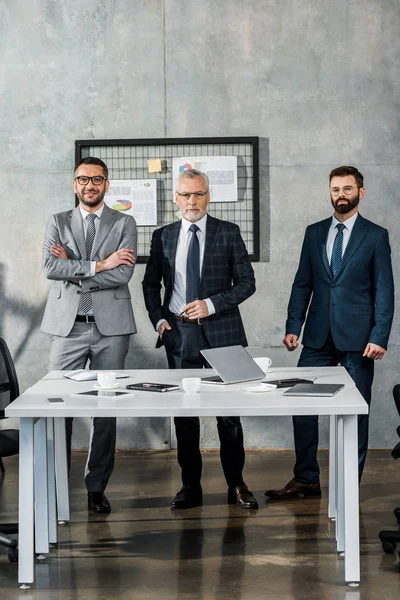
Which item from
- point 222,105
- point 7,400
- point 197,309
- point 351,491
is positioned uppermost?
point 222,105

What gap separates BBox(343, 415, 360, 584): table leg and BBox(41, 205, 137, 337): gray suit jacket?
1.66m

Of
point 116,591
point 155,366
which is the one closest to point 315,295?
point 155,366

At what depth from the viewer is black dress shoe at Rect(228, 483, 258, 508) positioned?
4543 millimetres

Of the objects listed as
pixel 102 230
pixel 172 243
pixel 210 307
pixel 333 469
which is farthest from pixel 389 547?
pixel 102 230

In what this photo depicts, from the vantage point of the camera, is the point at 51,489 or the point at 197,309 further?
the point at 197,309

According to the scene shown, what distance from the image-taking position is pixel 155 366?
602 cm

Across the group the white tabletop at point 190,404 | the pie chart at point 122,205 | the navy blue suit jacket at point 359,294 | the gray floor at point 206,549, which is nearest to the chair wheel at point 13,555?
the gray floor at point 206,549

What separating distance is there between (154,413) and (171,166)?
297 centimetres

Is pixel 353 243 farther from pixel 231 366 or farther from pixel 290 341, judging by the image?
pixel 231 366

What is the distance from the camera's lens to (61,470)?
4.26m

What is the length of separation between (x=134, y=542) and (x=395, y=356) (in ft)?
8.66

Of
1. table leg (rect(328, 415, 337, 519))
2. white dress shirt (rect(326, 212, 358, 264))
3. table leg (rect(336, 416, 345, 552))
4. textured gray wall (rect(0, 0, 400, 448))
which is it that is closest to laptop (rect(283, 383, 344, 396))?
table leg (rect(336, 416, 345, 552))

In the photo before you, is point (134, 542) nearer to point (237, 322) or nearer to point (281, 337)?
point (237, 322)

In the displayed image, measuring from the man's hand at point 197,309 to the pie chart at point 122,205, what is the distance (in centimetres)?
163
